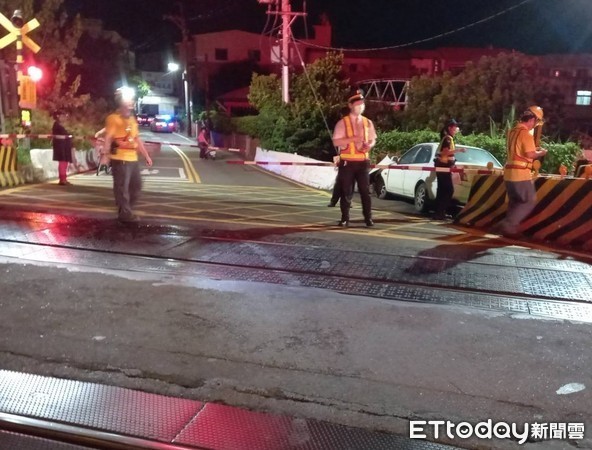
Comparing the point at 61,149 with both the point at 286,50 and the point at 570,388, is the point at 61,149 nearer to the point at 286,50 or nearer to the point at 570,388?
the point at 570,388

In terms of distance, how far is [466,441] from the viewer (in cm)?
338

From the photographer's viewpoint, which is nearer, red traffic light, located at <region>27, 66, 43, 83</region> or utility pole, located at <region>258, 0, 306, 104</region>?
red traffic light, located at <region>27, 66, 43, 83</region>

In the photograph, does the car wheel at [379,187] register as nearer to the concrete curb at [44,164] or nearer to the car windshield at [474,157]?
the car windshield at [474,157]

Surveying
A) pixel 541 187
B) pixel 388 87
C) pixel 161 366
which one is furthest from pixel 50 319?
pixel 388 87

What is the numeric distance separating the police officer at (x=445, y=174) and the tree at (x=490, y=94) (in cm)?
1050

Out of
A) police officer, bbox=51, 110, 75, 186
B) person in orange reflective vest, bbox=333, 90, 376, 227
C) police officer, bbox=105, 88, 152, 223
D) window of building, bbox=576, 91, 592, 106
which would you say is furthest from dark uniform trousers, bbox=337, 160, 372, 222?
window of building, bbox=576, 91, 592, 106

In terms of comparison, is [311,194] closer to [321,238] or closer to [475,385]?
[321,238]

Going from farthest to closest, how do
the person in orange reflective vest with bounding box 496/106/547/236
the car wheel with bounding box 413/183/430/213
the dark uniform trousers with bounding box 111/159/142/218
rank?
the car wheel with bounding box 413/183/430/213
the dark uniform trousers with bounding box 111/159/142/218
the person in orange reflective vest with bounding box 496/106/547/236

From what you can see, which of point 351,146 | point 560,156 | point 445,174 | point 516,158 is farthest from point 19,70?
point 560,156

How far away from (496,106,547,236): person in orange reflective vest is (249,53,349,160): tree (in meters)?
15.1

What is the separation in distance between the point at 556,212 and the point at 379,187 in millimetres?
6588

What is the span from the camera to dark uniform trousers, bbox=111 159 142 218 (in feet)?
27.0

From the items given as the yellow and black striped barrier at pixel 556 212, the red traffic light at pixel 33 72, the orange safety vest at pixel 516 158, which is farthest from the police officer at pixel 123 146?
the red traffic light at pixel 33 72

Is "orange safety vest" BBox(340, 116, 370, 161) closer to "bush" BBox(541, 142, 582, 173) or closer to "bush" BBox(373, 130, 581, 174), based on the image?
"bush" BBox(373, 130, 581, 174)
